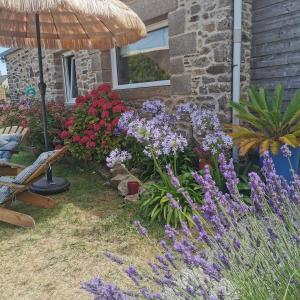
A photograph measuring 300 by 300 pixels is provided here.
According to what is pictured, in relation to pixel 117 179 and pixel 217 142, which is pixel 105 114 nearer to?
pixel 117 179

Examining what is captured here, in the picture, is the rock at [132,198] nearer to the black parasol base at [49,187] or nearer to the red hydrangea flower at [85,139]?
the black parasol base at [49,187]

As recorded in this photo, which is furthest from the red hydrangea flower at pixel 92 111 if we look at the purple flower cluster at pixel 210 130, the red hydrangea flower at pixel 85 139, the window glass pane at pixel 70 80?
the window glass pane at pixel 70 80

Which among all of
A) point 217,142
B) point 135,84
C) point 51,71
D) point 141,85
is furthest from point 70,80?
point 217,142

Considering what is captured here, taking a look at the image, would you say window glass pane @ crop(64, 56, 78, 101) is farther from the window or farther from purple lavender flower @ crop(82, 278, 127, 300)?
purple lavender flower @ crop(82, 278, 127, 300)

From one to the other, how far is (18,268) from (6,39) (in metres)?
3.55

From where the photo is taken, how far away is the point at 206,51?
14.6 feet

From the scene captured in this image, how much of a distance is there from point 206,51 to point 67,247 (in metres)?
3.19

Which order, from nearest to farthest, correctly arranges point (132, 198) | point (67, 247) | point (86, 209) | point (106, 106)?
point (67, 247) < point (86, 209) < point (132, 198) < point (106, 106)

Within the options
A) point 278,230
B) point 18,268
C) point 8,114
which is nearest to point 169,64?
point 18,268

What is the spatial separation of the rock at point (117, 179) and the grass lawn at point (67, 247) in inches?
11.3

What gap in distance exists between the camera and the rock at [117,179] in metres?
4.66

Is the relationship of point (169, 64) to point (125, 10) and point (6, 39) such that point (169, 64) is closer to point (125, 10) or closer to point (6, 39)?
point (125, 10)

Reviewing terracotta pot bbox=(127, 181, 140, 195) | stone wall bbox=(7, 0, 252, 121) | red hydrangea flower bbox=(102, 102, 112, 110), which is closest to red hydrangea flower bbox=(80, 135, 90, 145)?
red hydrangea flower bbox=(102, 102, 112, 110)

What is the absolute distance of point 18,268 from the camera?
8.92 feet
